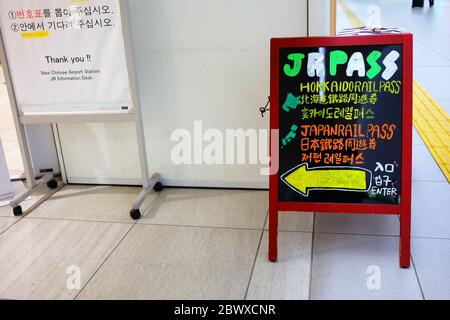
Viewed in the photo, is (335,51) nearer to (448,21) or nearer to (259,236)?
(259,236)

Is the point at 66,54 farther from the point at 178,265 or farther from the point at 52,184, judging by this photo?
the point at 178,265

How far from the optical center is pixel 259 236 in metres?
2.70

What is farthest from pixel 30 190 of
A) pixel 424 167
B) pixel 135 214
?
pixel 424 167

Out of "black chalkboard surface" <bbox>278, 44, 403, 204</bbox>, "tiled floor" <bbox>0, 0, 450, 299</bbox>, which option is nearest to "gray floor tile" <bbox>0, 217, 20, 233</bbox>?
"tiled floor" <bbox>0, 0, 450, 299</bbox>

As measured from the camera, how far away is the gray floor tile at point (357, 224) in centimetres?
268

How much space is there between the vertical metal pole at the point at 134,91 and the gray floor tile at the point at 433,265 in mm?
1641

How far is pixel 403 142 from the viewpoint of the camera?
7.48ft

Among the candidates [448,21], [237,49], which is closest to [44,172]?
[237,49]

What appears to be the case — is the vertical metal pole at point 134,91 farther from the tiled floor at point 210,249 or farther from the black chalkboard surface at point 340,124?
the black chalkboard surface at point 340,124

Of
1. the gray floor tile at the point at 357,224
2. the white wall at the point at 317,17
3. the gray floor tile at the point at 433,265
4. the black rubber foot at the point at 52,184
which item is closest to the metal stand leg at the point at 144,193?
the black rubber foot at the point at 52,184

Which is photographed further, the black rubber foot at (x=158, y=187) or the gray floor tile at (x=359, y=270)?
the black rubber foot at (x=158, y=187)

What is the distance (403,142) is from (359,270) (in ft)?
2.07

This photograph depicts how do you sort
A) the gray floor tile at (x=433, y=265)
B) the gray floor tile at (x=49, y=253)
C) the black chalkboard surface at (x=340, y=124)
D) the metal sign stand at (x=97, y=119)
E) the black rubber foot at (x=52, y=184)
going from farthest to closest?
the black rubber foot at (x=52, y=184) < the metal sign stand at (x=97, y=119) < the gray floor tile at (x=49, y=253) < the black chalkboard surface at (x=340, y=124) < the gray floor tile at (x=433, y=265)

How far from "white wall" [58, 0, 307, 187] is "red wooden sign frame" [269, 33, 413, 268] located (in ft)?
2.30
